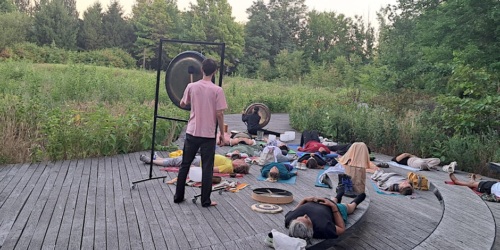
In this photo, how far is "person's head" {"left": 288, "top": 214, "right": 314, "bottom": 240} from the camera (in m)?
3.66

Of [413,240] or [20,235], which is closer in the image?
[20,235]

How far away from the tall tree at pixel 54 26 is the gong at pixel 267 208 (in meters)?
37.8

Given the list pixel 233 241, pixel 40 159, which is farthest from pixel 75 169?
pixel 233 241

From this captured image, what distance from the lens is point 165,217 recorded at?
4.38m

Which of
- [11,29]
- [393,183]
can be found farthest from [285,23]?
[393,183]

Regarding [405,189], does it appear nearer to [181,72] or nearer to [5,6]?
[181,72]

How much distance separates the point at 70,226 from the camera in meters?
4.01

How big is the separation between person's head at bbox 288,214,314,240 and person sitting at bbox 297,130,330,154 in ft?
17.6

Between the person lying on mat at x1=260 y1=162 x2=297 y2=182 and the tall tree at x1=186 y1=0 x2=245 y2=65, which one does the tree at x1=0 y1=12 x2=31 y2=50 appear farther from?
the person lying on mat at x1=260 y1=162 x2=297 y2=182

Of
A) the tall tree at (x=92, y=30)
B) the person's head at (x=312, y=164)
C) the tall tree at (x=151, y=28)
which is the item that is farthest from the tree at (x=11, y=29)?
the person's head at (x=312, y=164)

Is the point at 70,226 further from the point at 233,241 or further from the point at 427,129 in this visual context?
the point at 427,129

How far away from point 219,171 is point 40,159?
309 centimetres

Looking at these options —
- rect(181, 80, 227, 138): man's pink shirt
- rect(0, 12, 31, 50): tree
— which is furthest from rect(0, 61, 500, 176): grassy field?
rect(0, 12, 31, 50): tree

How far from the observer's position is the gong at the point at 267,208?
464 centimetres
